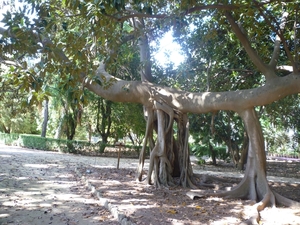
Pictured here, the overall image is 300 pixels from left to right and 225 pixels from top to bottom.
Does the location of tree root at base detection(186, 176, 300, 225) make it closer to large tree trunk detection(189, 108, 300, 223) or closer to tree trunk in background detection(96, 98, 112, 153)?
large tree trunk detection(189, 108, 300, 223)

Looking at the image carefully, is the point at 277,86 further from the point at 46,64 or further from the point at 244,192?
the point at 46,64

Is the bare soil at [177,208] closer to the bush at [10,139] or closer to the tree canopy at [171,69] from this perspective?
the tree canopy at [171,69]

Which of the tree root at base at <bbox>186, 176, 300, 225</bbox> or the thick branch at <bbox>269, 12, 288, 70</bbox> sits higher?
the thick branch at <bbox>269, 12, 288, 70</bbox>

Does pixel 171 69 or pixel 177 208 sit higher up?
pixel 171 69

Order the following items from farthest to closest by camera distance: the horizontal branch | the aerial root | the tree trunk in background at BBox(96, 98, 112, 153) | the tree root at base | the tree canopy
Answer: the tree trunk in background at BBox(96, 98, 112, 153)
the horizontal branch
the aerial root
the tree root at base
the tree canopy

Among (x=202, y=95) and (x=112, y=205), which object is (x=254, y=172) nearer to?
(x=202, y=95)

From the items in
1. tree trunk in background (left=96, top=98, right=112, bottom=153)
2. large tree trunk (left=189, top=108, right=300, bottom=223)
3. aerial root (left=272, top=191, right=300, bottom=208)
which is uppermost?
tree trunk in background (left=96, top=98, right=112, bottom=153)

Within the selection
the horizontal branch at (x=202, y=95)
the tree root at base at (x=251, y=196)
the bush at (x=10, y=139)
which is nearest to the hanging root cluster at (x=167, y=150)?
the horizontal branch at (x=202, y=95)

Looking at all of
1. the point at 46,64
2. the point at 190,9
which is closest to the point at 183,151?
the point at 190,9

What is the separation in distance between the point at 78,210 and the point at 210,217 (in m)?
2.60

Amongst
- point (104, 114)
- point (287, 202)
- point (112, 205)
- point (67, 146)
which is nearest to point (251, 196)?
point (287, 202)

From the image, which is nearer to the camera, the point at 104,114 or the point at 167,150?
the point at 167,150

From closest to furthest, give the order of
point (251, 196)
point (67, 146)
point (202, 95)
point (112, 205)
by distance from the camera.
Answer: point (112, 205) < point (251, 196) < point (202, 95) < point (67, 146)

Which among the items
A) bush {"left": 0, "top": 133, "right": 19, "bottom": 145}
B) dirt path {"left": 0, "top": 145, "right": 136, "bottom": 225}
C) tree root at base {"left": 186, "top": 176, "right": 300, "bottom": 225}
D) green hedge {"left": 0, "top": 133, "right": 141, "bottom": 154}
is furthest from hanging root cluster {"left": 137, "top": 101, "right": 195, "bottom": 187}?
bush {"left": 0, "top": 133, "right": 19, "bottom": 145}
